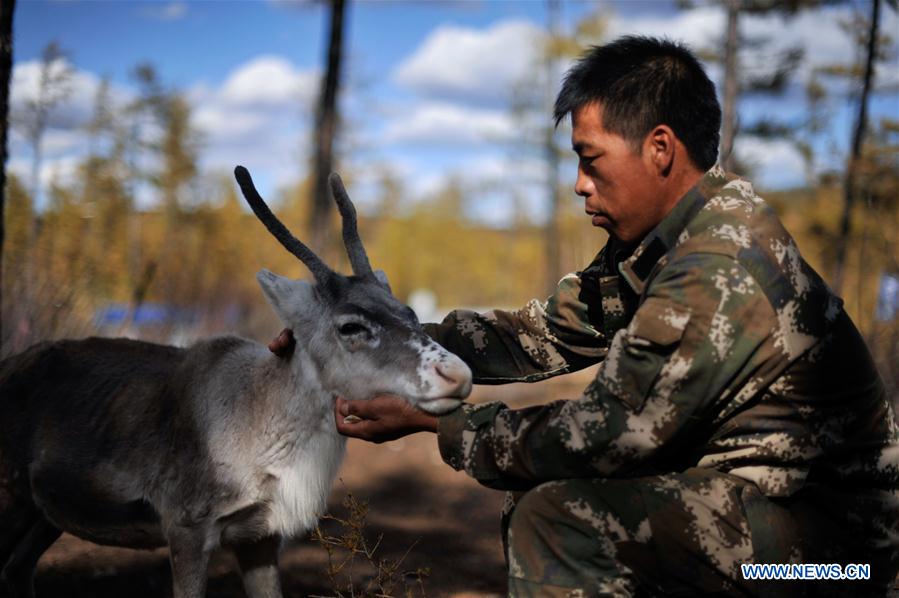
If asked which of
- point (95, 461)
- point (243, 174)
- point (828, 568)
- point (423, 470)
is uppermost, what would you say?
point (243, 174)

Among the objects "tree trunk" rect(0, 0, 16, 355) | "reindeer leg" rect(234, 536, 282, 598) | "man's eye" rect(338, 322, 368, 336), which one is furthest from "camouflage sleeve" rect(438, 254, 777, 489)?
"tree trunk" rect(0, 0, 16, 355)

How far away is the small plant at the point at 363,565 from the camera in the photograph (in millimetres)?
3717

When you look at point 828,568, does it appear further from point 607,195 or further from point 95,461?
point 95,461

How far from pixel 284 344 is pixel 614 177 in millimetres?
1871

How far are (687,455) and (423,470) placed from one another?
5414 millimetres

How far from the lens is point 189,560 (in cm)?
393

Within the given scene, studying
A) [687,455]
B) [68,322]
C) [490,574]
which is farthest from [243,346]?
[68,322]

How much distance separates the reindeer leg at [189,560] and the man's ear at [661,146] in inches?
104

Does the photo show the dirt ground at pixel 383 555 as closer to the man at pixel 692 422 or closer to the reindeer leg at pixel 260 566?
the reindeer leg at pixel 260 566

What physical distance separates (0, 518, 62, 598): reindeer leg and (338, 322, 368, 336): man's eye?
7.27 feet

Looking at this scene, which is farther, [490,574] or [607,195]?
[490,574]

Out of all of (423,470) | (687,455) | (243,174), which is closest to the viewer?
(687,455)

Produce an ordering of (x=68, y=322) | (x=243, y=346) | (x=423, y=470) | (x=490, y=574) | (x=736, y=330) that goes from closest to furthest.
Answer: (x=736, y=330), (x=243, y=346), (x=490, y=574), (x=68, y=322), (x=423, y=470)

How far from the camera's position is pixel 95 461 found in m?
4.34
